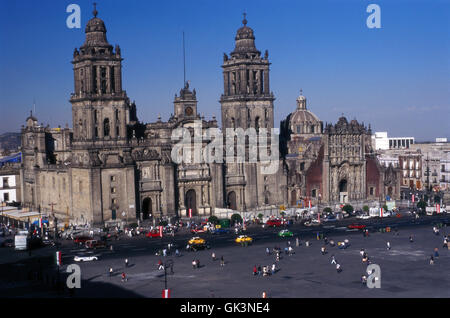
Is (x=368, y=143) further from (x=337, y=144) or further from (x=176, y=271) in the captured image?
(x=176, y=271)

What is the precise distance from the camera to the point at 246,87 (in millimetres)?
→ 108750

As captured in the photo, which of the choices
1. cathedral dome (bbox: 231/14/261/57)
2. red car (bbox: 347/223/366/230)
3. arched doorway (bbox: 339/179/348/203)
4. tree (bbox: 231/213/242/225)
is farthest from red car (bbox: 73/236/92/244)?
arched doorway (bbox: 339/179/348/203)

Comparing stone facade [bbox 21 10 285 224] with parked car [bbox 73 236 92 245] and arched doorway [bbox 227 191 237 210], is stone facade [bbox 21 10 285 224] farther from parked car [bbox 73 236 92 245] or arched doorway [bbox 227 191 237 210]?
parked car [bbox 73 236 92 245]

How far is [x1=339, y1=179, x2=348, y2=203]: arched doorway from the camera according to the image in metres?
120

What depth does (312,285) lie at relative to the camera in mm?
58312

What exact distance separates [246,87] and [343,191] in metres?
27.5

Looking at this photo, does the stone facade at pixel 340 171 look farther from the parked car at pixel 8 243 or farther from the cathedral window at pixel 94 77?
the parked car at pixel 8 243

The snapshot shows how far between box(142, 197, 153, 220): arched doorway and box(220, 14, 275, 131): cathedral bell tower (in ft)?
62.9

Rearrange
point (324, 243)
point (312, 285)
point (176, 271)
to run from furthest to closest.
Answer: point (324, 243) → point (176, 271) → point (312, 285)

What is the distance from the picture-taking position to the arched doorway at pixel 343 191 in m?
120

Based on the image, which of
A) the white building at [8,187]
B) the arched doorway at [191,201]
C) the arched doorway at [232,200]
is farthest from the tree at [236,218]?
the white building at [8,187]
